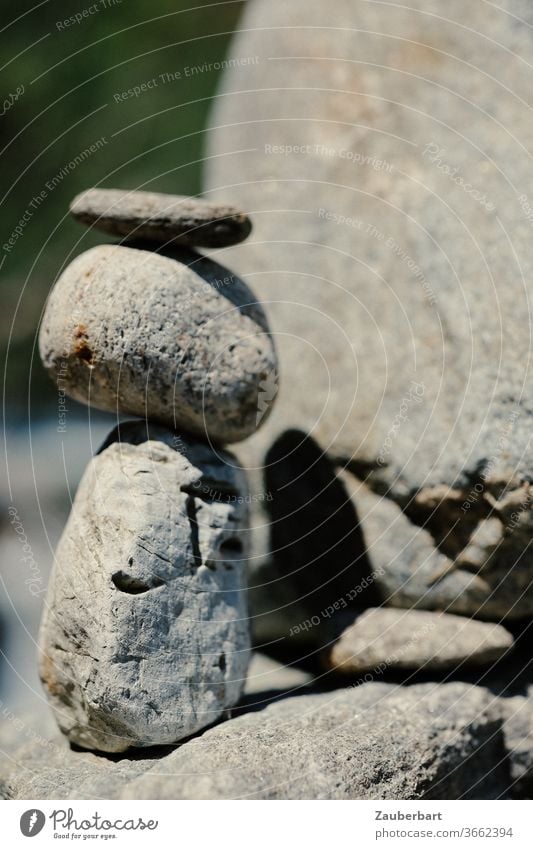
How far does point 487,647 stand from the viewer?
122 inches

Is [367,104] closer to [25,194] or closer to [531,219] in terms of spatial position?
[531,219]

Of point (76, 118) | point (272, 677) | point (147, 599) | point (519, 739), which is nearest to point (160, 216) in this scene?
point (147, 599)

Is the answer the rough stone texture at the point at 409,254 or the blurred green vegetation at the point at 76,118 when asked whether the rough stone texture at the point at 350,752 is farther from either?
the blurred green vegetation at the point at 76,118

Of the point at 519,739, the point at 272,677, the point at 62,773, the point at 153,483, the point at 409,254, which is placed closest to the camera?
the point at 62,773

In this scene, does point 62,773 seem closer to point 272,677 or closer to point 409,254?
point 272,677

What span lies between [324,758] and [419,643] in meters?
0.66

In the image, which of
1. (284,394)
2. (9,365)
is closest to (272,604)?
(284,394)

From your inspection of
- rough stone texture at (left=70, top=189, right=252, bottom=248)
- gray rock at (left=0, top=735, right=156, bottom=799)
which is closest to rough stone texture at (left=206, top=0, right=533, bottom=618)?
rough stone texture at (left=70, top=189, right=252, bottom=248)

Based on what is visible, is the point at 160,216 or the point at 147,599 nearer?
the point at 147,599

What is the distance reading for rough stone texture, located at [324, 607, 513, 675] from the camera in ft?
10.2

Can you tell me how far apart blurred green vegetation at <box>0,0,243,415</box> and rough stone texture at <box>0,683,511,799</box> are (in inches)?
167

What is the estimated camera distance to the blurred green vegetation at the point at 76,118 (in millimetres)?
→ 6332

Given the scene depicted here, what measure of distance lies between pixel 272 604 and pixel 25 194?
4.72m

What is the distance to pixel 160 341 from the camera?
Answer: 2.82m
